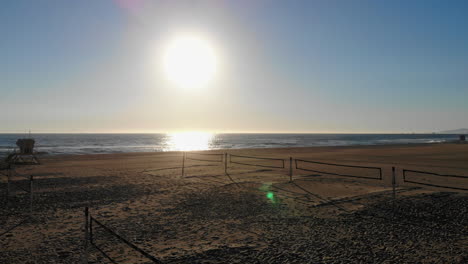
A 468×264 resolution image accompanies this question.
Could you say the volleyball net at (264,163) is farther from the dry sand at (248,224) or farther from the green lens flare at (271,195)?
the green lens flare at (271,195)

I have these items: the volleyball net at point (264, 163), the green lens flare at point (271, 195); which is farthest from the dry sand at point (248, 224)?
the volleyball net at point (264, 163)

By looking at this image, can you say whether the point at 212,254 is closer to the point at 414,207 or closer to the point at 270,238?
the point at 270,238

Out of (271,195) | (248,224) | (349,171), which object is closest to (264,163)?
(349,171)

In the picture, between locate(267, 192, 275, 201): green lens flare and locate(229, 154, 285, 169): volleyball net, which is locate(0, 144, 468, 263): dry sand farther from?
locate(229, 154, 285, 169): volleyball net

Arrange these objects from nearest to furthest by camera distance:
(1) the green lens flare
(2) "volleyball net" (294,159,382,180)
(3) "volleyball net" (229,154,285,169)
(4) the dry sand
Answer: (4) the dry sand < (1) the green lens flare < (2) "volleyball net" (294,159,382,180) < (3) "volleyball net" (229,154,285,169)

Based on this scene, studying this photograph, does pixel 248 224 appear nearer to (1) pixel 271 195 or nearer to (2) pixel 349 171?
(1) pixel 271 195

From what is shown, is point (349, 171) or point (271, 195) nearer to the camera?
point (271, 195)

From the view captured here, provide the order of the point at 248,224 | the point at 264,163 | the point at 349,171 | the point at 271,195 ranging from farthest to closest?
1. the point at 264,163
2. the point at 349,171
3. the point at 271,195
4. the point at 248,224

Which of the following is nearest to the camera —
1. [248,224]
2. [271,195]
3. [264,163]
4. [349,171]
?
[248,224]

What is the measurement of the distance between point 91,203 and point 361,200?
32.7ft

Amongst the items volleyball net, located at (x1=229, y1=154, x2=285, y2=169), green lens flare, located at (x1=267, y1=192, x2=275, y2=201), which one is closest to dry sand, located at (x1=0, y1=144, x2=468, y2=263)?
green lens flare, located at (x1=267, y1=192, x2=275, y2=201)

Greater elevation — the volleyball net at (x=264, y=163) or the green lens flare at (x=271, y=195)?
the green lens flare at (x=271, y=195)

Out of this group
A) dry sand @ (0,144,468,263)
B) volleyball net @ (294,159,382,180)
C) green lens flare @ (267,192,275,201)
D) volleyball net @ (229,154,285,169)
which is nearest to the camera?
dry sand @ (0,144,468,263)

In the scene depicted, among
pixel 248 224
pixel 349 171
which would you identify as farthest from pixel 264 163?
pixel 248 224
